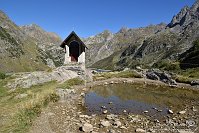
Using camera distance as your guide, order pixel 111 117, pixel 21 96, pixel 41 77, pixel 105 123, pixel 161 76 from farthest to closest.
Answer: pixel 161 76 → pixel 41 77 → pixel 21 96 → pixel 111 117 → pixel 105 123

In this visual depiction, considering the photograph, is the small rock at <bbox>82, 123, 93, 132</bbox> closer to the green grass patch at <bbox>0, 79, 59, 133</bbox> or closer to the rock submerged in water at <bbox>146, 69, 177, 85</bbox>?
the green grass patch at <bbox>0, 79, 59, 133</bbox>

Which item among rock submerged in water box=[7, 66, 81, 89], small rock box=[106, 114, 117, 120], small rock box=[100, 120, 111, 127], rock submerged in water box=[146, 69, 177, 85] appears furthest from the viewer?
rock submerged in water box=[146, 69, 177, 85]

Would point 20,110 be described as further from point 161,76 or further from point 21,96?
point 161,76

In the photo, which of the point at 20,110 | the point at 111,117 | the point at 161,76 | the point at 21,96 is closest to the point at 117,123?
the point at 111,117

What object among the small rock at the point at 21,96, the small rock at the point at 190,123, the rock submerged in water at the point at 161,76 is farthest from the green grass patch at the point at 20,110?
the rock submerged in water at the point at 161,76

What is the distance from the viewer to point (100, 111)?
26703 millimetres

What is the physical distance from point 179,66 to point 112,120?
8577 centimetres

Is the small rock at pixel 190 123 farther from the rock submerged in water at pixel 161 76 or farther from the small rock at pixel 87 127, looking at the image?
the rock submerged in water at pixel 161 76

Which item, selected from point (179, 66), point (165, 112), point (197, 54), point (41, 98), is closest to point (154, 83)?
point (165, 112)

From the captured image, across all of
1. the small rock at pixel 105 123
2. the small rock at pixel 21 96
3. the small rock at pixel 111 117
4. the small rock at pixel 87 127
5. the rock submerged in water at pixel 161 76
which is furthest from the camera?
the rock submerged in water at pixel 161 76

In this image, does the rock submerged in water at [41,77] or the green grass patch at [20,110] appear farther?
the rock submerged in water at [41,77]

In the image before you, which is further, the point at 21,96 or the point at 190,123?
the point at 21,96

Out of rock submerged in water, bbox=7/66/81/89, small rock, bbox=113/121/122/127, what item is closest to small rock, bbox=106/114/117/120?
small rock, bbox=113/121/122/127

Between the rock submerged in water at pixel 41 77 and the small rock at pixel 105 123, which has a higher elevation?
the rock submerged in water at pixel 41 77
